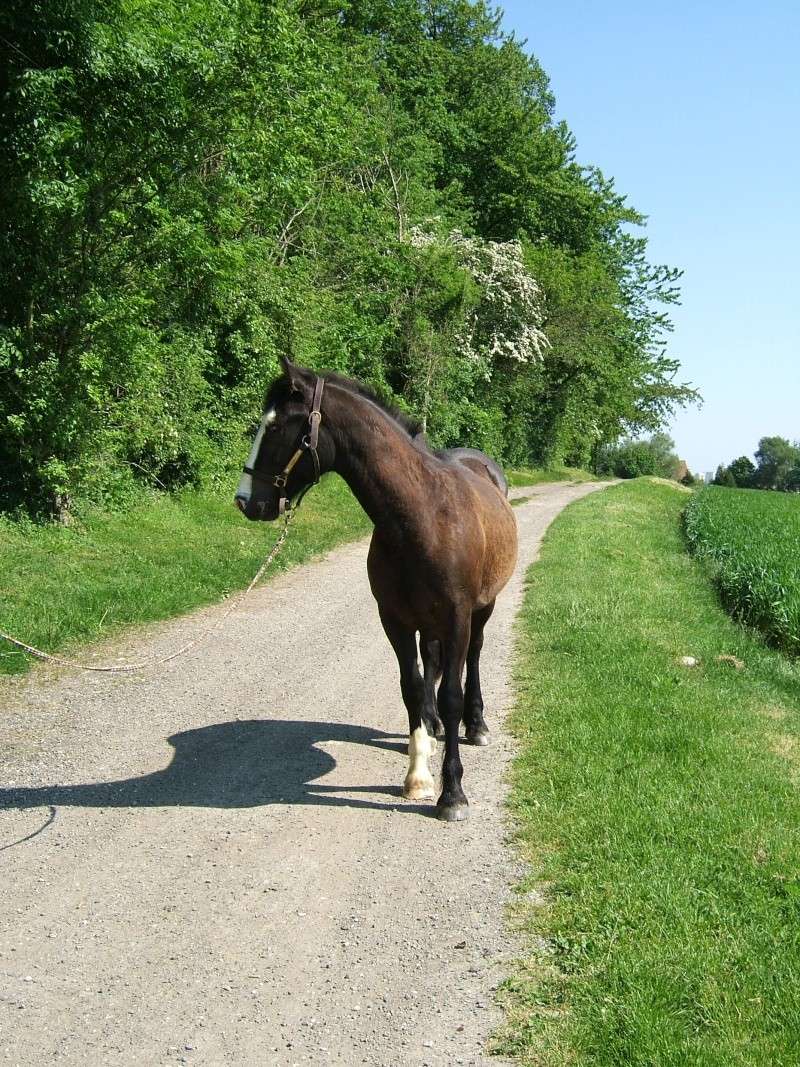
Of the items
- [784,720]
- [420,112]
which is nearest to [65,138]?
[784,720]

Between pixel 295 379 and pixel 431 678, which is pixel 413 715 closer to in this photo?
pixel 431 678

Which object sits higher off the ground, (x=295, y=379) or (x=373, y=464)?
(x=295, y=379)

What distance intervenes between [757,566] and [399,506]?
39.7 ft

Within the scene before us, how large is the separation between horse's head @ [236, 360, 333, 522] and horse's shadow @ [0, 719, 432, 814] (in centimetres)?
180

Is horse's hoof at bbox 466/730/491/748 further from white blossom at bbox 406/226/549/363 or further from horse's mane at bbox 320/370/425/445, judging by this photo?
white blossom at bbox 406/226/549/363

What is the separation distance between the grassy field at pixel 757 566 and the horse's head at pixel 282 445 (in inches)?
355

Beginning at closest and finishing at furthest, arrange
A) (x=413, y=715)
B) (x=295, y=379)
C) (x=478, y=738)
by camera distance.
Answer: (x=295, y=379) → (x=413, y=715) → (x=478, y=738)

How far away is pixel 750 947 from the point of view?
3.70 m

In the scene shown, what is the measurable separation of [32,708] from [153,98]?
25.4ft

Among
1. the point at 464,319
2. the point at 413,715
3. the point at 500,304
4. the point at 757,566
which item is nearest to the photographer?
the point at 413,715

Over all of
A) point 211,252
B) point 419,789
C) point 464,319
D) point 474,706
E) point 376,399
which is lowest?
point 419,789

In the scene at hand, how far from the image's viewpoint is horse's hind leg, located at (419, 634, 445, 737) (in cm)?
630

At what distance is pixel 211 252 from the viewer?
12969mm

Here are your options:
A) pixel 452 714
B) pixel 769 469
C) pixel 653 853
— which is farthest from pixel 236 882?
pixel 769 469
